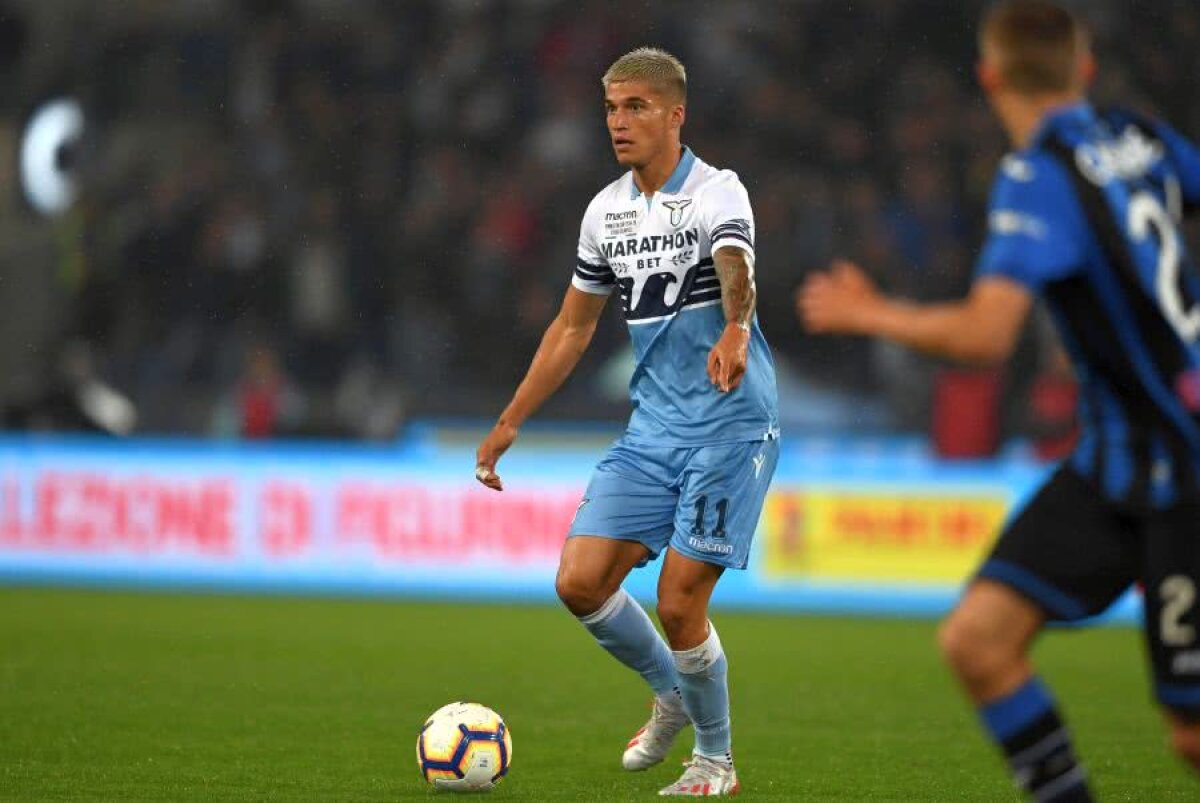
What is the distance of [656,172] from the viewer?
20.5 feet

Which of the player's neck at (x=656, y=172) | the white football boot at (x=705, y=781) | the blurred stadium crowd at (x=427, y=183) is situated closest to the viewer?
the white football boot at (x=705, y=781)

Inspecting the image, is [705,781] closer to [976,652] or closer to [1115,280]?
[976,652]

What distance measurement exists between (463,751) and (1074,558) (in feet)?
7.82

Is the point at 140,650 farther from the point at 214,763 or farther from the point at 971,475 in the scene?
the point at 971,475

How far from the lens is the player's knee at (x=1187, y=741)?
4.09m

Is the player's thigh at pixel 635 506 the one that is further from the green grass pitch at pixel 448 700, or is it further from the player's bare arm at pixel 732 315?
the green grass pitch at pixel 448 700

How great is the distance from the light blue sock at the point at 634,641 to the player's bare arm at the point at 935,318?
8.07ft

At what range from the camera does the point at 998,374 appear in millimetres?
13922

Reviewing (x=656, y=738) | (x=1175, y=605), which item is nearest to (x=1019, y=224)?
(x=1175, y=605)

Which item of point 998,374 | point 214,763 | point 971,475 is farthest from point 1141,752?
point 998,374

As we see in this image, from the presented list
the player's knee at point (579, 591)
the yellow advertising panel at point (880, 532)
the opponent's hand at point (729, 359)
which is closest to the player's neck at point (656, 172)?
the opponent's hand at point (729, 359)

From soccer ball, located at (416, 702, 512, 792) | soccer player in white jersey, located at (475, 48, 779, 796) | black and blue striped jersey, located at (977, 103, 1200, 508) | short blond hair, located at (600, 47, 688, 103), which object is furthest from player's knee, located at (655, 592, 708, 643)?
black and blue striped jersey, located at (977, 103, 1200, 508)

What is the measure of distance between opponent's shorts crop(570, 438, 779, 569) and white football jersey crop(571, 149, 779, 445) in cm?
6

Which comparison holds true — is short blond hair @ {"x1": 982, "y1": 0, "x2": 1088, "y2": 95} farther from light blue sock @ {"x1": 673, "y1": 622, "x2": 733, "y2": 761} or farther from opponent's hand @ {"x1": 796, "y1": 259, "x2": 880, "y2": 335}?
light blue sock @ {"x1": 673, "y1": 622, "x2": 733, "y2": 761}
